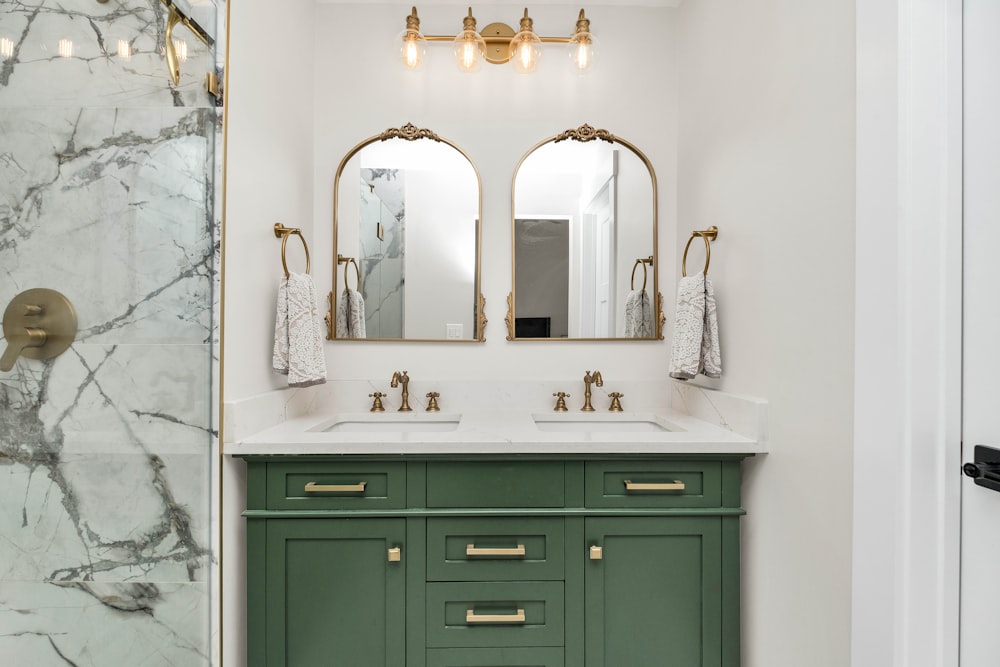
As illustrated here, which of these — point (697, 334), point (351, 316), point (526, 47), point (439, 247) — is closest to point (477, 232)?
point (439, 247)

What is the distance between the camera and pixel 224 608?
1417 millimetres

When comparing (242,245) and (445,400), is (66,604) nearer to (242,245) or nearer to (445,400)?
(242,245)

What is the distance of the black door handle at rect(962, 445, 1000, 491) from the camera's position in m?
0.87

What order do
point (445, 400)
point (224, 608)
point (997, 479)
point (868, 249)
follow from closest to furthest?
point (997, 479)
point (868, 249)
point (224, 608)
point (445, 400)

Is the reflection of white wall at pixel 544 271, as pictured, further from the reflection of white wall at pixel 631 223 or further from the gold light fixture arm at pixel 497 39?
the gold light fixture arm at pixel 497 39

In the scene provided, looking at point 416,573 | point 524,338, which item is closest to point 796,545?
point 416,573

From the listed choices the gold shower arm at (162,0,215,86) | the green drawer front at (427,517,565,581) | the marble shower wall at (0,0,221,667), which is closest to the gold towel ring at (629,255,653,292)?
the green drawer front at (427,517,565,581)

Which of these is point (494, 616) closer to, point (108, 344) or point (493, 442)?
point (493, 442)

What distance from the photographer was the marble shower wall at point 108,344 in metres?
1.27

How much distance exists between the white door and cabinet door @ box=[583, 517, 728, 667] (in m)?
0.62

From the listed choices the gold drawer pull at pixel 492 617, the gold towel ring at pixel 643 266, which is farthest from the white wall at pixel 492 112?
the gold drawer pull at pixel 492 617

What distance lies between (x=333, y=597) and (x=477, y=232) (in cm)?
134

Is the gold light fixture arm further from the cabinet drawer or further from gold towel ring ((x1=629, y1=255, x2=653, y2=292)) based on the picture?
the cabinet drawer

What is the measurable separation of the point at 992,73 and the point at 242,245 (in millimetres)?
1703
